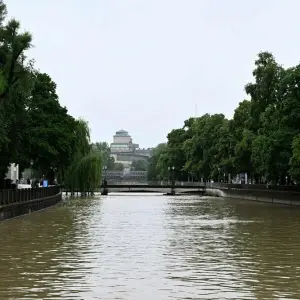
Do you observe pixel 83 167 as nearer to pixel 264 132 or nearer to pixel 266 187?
pixel 266 187

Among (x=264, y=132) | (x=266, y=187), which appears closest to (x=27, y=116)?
(x=264, y=132)

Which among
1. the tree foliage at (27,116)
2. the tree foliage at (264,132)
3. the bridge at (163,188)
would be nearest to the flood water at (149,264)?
the tree foliage at (27,116)

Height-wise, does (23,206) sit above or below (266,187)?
below

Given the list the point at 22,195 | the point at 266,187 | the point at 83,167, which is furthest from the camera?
the point at 83,167

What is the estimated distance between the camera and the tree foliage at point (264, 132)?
63.9 metres

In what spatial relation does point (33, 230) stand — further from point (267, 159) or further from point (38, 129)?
point (267, 159)

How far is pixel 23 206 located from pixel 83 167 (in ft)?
141

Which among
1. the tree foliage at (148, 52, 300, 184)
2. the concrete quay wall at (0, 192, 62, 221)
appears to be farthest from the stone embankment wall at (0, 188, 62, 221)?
the tree foliage at (148, 52, 300, 184)

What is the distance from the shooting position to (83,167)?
9225 centimetres

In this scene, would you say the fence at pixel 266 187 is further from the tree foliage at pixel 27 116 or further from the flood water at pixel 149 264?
the flood water at pixel 149 264

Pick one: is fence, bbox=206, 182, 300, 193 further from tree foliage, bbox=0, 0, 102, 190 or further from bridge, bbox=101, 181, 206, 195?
tree foliage, bbox=0, 0, 102, 190

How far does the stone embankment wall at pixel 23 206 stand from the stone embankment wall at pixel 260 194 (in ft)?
68.3

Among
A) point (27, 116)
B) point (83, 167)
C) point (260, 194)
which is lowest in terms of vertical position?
point (260, 194)

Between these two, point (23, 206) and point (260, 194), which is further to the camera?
point (260, 194)
